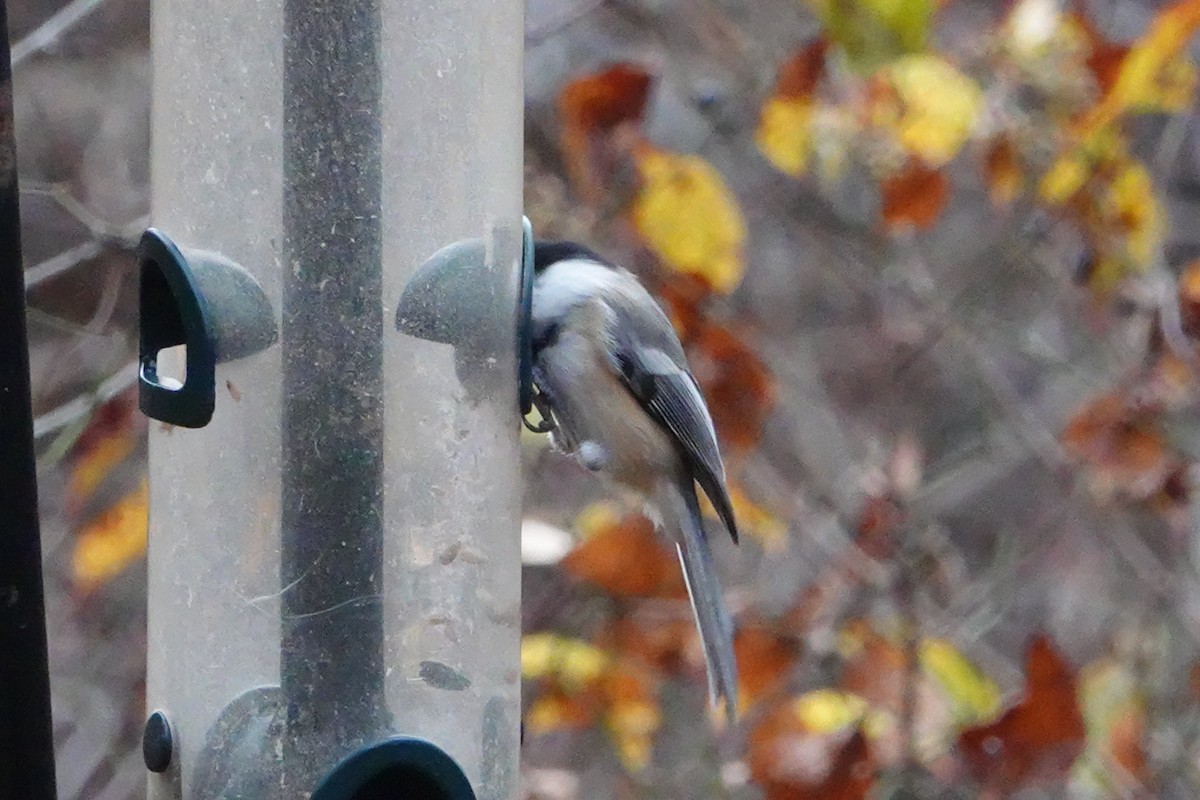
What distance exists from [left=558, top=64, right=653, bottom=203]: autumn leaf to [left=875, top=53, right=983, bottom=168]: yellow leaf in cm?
50

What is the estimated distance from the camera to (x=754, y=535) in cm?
356

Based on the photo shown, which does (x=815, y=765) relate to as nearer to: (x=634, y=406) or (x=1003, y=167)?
(x=634, y=406)

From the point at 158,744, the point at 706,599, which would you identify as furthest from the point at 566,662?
the point at 158,744

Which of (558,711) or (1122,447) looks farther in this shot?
(558,711)

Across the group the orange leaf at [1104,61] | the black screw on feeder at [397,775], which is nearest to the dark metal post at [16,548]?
the black screw on feeder at [397,775]

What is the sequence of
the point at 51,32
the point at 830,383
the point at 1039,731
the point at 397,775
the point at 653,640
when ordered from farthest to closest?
the point at 830,383
the point at 653,640
the point at 51,32
the point at 1039,731
the point at 397,775

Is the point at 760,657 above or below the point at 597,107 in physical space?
below

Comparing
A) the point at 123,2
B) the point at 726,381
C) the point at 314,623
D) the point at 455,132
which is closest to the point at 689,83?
Result: the point at 726,381

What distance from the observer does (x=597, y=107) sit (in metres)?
3.08

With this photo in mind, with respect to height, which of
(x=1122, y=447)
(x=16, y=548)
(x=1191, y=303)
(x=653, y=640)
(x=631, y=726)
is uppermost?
(x=16, y=548)

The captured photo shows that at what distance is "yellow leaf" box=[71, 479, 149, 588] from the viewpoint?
3332 millimetres

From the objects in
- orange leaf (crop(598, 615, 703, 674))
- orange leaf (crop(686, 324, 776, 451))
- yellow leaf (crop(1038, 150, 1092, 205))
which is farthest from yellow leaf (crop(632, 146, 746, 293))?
orange leaf (crop(598, 615, 703, 674))

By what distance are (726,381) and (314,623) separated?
5.14 ft

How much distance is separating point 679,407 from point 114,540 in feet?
4.75
